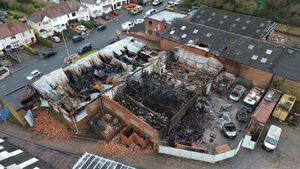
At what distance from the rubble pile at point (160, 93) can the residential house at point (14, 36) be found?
26.2 m

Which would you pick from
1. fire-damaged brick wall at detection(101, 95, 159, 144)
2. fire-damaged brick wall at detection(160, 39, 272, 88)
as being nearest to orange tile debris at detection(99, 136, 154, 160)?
fire-damaged brick wall at detection(101, 95, 159, 144)

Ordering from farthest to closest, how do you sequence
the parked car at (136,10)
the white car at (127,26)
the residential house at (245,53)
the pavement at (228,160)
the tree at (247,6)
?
the parked car at (136,10)
the white car at (127,26)
the tree at (247,6)
the residential house at (245,53)
the pavement at (228,160)

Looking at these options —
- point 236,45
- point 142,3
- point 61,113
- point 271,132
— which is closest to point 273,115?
point 271,132

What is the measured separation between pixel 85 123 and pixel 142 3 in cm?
3998

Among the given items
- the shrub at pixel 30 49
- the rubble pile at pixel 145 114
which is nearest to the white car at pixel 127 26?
the shrub at pixel 30 49

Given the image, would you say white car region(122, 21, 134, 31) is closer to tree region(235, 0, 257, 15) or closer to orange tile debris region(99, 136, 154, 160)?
tree region(235, 0, 257, 15)

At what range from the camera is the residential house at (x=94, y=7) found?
5323 centimetres

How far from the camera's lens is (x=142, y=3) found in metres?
59.4

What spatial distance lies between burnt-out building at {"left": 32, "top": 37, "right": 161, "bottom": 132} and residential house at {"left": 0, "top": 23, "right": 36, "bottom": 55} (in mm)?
17746

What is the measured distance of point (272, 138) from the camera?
978 inches

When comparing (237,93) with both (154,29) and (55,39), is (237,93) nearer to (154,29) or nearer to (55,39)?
(154,29)

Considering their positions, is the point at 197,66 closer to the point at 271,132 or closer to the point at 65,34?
the point at 271,132

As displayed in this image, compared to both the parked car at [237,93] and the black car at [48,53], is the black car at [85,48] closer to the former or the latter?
the black car at [48,53]

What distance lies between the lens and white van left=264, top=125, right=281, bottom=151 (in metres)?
24.5
